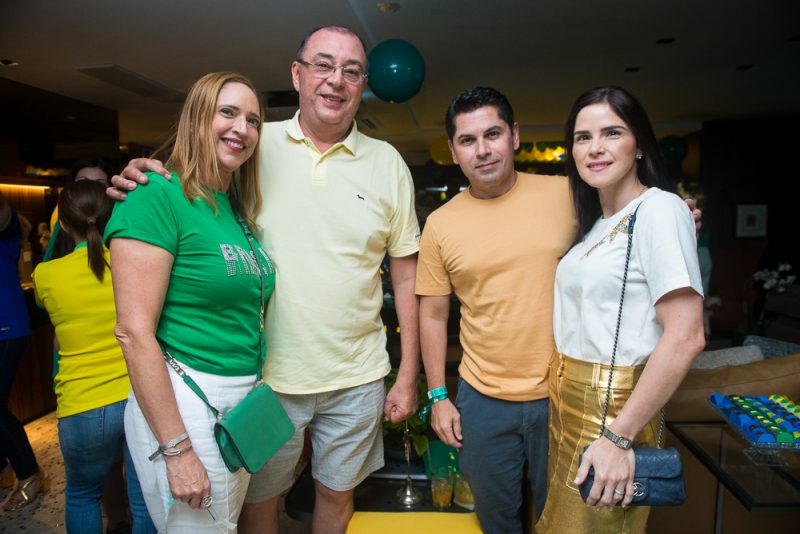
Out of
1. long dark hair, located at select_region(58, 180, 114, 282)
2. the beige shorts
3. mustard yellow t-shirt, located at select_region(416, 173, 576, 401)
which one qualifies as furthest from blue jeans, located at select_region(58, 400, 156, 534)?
mustard yellow t-shirt, located at select_region(416, 173, 576, 401)

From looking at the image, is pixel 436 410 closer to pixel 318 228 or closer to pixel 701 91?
pixel 318 228

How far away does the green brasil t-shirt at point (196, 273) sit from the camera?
1154 mm

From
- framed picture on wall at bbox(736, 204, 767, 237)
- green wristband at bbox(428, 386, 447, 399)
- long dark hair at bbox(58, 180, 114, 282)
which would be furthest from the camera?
framed picture on wall at bbox(736, 204, 767, 237)

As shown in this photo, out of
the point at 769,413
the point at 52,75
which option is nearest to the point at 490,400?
the point at 769,413

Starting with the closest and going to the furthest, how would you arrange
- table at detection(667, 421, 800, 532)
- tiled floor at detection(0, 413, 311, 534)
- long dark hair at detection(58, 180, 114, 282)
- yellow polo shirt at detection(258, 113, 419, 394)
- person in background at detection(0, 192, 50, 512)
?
table at detection(667, 421, 800, 532) < yellow polo shirt at detection(258, 113, 419, 394) < long dark hair at detection(58, 180, 114, 282) < tiled floor at detection(0, 413, 311, 534) < person in background at detection(0, 192, 50, 512)

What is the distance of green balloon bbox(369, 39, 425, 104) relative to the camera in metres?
3.63

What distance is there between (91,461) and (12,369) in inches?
58.5

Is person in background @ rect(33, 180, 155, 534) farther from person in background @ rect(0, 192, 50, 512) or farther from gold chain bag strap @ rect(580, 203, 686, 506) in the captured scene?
gold chain bag strap @ rect(580, 203, 686, 506)

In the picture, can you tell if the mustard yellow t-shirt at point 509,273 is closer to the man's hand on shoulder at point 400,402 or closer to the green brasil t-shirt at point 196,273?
the man's hand on shoulder at point 400,402

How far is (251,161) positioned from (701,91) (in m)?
6.42

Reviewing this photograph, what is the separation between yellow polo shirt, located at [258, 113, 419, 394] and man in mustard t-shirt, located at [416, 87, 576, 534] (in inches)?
9.2

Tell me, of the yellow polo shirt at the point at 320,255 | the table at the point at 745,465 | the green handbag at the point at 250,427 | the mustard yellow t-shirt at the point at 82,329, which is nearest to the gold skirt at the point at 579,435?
the table at the point at 745,465

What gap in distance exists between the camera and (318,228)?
155cm

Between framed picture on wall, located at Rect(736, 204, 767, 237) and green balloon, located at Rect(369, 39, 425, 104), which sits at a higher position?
green balloon, located at Rect(369, 39, 425, 104)
